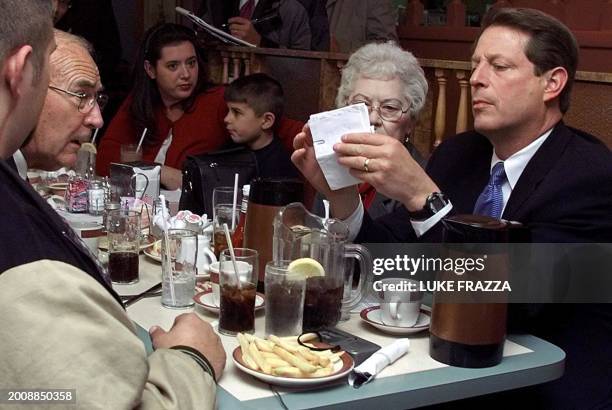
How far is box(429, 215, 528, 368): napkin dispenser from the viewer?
1622mm

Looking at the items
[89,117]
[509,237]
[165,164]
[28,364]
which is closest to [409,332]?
[509,237]

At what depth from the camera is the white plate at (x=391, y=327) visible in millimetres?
1759

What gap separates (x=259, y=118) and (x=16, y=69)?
2731 millimetres

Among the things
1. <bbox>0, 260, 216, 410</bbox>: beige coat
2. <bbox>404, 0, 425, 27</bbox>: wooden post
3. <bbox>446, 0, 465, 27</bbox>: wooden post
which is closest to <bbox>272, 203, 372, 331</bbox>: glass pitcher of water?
<bbox>0, 260, 216, 410</bbox>: beige coat

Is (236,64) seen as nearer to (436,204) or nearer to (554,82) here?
(554,82)

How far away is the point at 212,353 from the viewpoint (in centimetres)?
150

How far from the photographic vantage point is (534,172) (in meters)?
2.09

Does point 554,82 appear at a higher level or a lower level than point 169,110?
higher

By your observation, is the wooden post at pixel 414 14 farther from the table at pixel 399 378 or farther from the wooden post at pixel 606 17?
the table at pixel 399 378

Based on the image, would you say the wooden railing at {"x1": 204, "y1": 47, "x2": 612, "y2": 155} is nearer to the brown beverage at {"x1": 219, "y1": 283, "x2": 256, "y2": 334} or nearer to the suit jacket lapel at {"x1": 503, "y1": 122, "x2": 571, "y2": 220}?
the suit jacket lapel at {"x1": 503, "y1": 122, "x2": 571, "y2": 220}

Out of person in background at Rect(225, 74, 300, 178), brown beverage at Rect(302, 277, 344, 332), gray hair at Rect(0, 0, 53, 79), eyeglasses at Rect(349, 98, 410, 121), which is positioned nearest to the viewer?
gray hair at Rect(0, 0, 53, 79)

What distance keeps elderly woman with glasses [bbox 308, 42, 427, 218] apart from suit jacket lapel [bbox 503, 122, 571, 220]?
0.56 meters

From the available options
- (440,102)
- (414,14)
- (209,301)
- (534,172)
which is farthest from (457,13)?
(209,301)

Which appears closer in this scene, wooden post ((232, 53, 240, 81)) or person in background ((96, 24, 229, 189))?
person in background ((96, 24, 229, 189))
